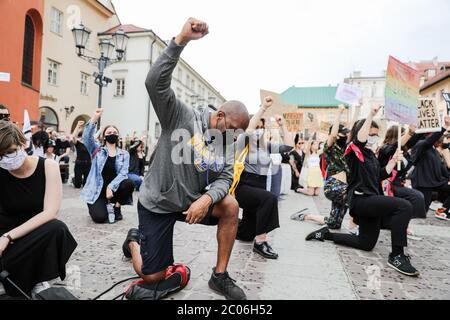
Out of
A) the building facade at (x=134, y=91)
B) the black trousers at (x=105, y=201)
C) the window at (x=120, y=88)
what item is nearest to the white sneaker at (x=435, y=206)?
the black trousers at (x=105, y=201)

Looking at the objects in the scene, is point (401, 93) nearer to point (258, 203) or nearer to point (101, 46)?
point (258, 203)

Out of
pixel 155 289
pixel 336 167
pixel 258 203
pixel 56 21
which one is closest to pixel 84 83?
pixel 56 21

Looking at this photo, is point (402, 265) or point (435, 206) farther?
point (435, 206)

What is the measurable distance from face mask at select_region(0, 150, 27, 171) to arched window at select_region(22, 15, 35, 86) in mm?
17857

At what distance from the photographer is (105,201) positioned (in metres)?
5.51

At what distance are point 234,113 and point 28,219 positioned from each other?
1.98 meters

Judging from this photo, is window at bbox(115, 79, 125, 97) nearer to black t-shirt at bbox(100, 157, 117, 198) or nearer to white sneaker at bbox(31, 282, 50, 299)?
black t-shirt at bbox(100, 157, 117, 198)

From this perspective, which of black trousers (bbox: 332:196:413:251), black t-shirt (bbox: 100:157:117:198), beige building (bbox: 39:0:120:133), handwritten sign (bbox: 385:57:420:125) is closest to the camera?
black trousers (bbox: 332:196:413:251)

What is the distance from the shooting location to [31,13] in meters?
17.0

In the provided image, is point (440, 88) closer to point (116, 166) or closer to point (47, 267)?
point (116, 166)

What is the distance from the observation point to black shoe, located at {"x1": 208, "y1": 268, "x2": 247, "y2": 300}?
2.69 m

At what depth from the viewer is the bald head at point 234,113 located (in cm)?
265


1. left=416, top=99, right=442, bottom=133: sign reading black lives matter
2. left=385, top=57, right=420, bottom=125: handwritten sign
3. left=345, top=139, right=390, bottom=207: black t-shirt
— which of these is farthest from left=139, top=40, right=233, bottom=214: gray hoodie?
left=416, top=99, right=442, bottom=133: sign reading black lives matter

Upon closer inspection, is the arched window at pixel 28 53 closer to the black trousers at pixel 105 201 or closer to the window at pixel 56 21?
the window at pixel 56 21
